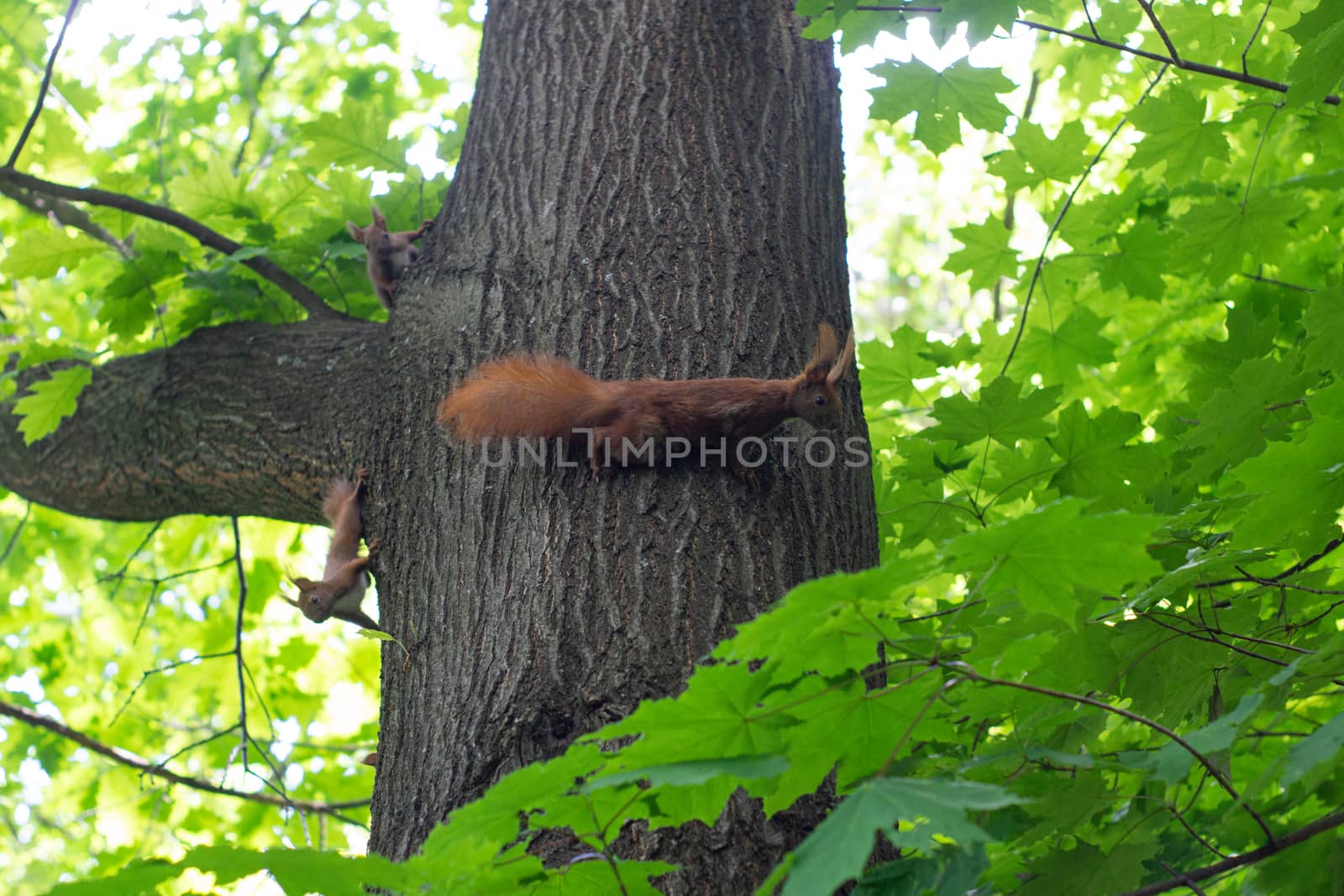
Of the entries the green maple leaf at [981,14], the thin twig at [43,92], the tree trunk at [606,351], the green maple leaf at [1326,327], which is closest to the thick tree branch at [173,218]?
the thin twig at [43,92]

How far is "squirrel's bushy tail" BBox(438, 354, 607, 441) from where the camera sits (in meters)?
1.95

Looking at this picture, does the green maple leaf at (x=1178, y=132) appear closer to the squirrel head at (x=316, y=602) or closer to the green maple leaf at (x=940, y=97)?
the green maple leaf at (x=940, y=97)

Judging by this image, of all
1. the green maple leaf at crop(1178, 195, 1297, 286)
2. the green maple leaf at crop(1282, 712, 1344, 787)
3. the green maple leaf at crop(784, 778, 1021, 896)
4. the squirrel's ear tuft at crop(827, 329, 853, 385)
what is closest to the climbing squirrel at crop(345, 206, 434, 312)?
the squirrel's ear tuft at crop(827, 329, 853, 385)

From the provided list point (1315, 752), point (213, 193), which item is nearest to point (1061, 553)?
point (1315, 752)

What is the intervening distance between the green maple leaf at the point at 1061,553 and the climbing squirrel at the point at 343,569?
1.58 meters

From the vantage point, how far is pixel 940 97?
2580mm

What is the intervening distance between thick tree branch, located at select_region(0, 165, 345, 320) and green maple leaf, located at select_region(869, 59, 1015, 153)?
172 centimetres

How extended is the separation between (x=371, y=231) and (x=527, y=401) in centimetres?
180

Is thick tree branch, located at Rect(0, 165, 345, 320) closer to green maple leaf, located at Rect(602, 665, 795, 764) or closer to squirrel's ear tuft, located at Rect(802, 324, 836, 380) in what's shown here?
squirrel's ear tuft, located at Rect(802, 324, 836, 380)

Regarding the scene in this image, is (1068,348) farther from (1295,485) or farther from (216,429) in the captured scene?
(216,429)

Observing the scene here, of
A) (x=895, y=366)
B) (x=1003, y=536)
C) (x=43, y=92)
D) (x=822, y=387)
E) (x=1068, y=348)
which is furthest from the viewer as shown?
(x=1068, y=348)

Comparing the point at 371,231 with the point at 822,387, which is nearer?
the point at 822,387

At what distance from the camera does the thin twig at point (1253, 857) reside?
1.15 meters

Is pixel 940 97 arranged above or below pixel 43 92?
below
